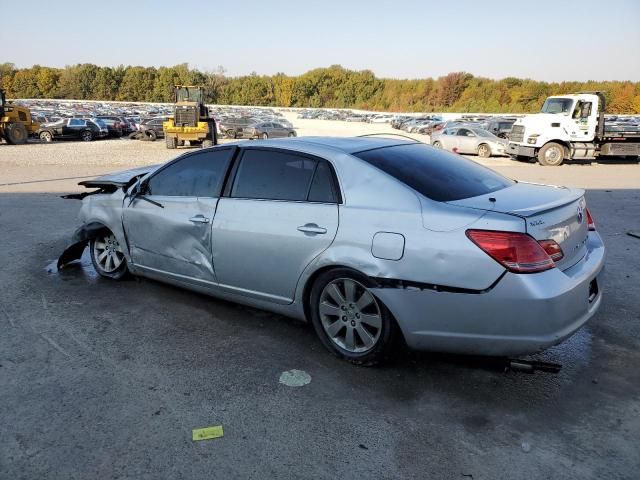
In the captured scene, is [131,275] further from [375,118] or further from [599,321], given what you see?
[375,118]

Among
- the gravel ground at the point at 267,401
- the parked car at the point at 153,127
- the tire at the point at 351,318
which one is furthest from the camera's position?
the parked car at the point at 153,127

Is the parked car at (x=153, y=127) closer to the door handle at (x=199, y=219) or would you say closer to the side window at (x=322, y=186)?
the door handle at (x=199, y=219)

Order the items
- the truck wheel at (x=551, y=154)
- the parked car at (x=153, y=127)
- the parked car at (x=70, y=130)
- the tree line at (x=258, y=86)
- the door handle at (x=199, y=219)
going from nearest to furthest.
A: the door handle at (x=199, y=219) → the truck wheel at (x=551, y=154) → the parked car at (x=70, y=130) → the parked car at (x=153, y=127) → the tree line at (x=258, y=86)

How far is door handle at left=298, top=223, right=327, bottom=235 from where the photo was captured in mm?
3500

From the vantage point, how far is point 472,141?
23516 millimetres

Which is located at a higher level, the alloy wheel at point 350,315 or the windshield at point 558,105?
the windshield at point 558,105

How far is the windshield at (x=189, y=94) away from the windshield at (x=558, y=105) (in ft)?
52.7

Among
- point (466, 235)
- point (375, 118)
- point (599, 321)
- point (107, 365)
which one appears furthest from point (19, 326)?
point (375, 118)

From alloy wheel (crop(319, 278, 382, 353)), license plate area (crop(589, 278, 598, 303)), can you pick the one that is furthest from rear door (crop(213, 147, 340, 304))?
license plate area (crop(589, 278, 598, 303))

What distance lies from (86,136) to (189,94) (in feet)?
31.7

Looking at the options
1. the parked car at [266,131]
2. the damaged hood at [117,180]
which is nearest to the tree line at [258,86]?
the parked car at [266,131]

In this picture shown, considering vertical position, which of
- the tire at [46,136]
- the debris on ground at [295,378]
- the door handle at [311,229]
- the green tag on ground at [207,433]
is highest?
the door handle at [311,229]

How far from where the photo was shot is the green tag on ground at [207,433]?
9.11ft

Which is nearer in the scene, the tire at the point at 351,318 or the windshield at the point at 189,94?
the tire at the point at 351,318
